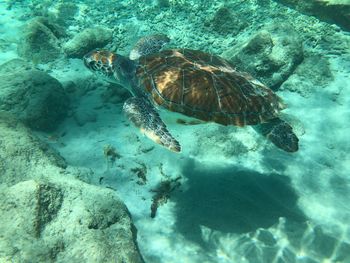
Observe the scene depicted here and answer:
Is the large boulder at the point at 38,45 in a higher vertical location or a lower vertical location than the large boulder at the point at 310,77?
lower

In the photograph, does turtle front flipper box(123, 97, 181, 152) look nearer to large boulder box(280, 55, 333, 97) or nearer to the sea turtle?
the sea turtle

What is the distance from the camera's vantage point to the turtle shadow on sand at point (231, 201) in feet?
13.3

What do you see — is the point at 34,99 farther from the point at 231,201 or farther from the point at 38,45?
the point at 231,201

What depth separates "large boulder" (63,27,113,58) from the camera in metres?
7.26

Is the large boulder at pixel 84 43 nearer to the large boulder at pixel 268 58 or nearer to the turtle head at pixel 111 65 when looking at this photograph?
the turtle head at pixel 111 65

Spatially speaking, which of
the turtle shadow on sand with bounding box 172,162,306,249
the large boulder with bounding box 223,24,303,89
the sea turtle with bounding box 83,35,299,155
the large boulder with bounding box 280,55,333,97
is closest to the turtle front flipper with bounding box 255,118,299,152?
the sea turtle with bounding box 83,35,299,155

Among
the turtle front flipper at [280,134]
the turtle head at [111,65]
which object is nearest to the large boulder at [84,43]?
the turtle head at [111,65]

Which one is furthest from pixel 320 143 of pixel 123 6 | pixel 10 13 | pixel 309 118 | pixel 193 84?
pixel 10 13

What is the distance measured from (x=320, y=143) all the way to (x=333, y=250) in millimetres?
1822

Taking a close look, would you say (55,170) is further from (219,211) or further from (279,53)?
(279,53)

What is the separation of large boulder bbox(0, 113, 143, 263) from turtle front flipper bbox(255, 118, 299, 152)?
6.77 ft

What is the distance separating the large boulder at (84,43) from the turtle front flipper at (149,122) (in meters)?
3.47

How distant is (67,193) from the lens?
3340 millimetres

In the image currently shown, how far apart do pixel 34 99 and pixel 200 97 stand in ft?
10.5
